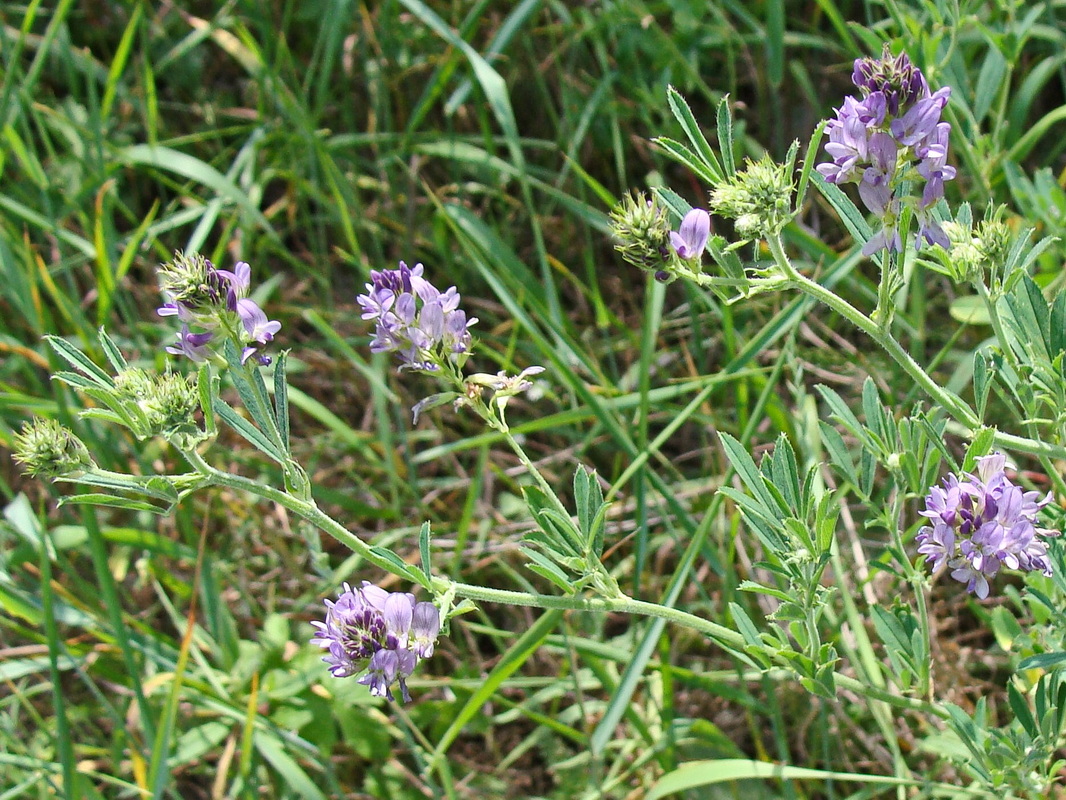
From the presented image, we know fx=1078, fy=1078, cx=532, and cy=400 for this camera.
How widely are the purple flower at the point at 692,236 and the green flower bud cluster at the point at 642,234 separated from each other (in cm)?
2

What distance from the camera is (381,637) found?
172 centimetres

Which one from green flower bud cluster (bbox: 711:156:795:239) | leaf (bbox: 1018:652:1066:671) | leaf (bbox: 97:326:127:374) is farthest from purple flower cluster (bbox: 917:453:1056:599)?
leaf (bbox: 97:326:127:374)

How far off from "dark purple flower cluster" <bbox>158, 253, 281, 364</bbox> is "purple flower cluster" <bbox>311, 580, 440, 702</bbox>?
47 centimetres

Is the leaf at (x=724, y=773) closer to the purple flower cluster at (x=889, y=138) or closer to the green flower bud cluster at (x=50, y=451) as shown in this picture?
Result: the purple flower cluster at (x=889, y=138)

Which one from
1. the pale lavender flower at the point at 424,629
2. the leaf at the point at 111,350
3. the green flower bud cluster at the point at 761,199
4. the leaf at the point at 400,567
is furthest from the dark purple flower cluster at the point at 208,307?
the green flower bud cluster at the point at 761,199

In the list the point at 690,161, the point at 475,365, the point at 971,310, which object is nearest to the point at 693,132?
the point at 690,161

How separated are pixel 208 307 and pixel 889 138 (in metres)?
1.12

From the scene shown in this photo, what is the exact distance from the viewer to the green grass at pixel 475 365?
2768mm

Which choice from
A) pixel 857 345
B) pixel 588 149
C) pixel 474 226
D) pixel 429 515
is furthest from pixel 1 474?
pixel 857 345

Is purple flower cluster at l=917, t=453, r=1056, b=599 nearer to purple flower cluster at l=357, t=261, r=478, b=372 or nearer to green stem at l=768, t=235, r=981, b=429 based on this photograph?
green stem at l=768, t=235, r=981, b=429

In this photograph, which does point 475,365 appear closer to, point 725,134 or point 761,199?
point 725,134

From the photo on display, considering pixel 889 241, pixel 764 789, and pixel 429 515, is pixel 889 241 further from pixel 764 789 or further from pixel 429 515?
pixel 429 515

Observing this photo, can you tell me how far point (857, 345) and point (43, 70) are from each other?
3240 mm

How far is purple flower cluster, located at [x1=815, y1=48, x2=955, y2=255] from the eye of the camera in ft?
5.14
